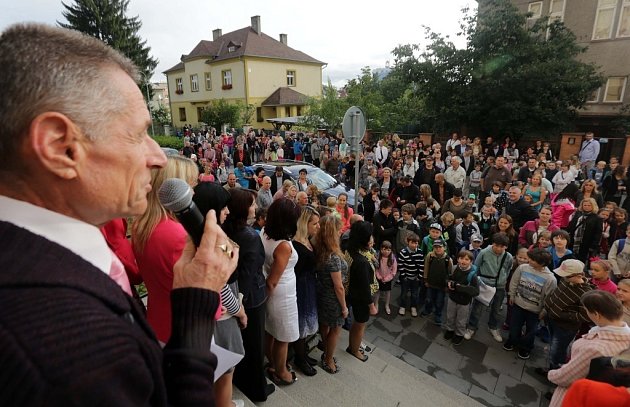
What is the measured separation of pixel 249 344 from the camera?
298 cm

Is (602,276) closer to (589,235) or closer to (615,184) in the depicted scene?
(589,235)

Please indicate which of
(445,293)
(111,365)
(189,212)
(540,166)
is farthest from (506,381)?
(540,166)

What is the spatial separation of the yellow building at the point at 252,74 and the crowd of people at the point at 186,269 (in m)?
30.5

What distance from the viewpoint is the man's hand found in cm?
105

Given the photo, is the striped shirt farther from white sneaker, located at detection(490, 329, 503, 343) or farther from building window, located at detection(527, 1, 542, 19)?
building window, located at detection(527, 1, 542, 19)

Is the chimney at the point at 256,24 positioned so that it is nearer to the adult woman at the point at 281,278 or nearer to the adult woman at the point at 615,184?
the adult woman at the point at 615,184

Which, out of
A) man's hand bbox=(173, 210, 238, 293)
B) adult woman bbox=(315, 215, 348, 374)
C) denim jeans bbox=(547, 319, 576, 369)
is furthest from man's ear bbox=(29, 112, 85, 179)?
denim jeans bbox=(547, 319, 576, 369)

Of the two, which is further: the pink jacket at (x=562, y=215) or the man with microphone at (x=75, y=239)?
the pink jacket at (x=562, y=215)

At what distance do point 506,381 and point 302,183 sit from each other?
5823 millimetres

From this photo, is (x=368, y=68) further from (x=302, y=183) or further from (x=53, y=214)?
(x=53, y=214)

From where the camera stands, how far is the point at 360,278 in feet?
13.0

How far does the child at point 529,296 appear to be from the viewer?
453cm

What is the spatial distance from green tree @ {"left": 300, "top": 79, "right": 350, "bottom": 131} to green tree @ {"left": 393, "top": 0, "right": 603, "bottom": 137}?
5093 millimetres

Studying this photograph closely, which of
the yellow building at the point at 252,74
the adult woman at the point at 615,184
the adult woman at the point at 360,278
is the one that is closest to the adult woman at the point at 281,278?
the adult woman at the point at 360,278
